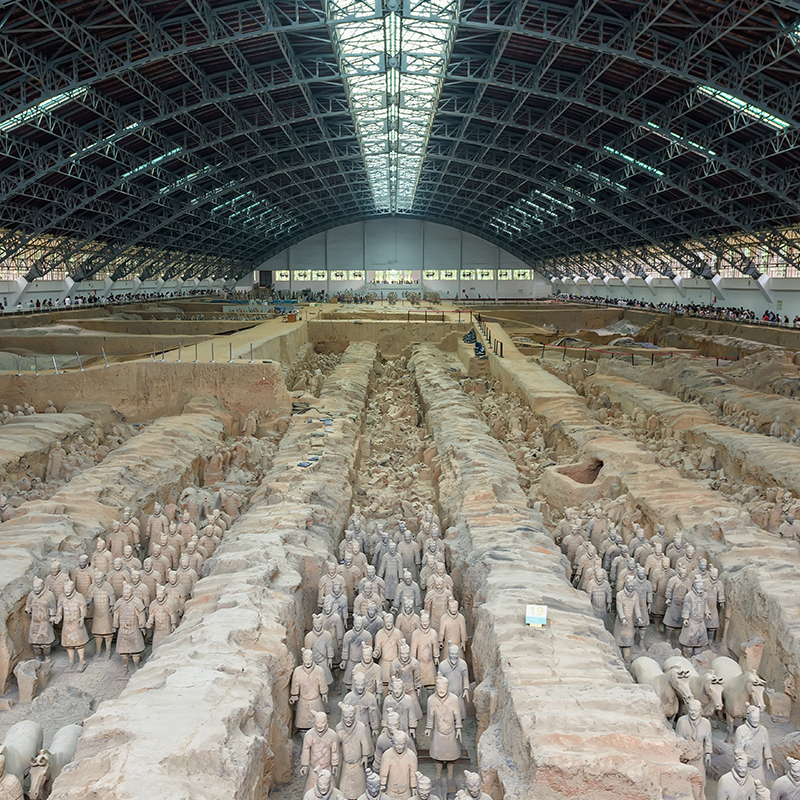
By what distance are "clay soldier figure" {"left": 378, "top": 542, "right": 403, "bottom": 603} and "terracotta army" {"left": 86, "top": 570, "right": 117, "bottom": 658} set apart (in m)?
2.42

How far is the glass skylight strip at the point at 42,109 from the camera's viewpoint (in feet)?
55.9

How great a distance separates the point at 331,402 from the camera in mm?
14469

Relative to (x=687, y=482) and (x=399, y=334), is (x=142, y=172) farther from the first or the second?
(x=687, y=482)

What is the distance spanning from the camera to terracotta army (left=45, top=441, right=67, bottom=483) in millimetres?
10797

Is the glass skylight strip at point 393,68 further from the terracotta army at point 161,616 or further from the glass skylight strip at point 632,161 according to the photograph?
the terracotta army at point 161,616

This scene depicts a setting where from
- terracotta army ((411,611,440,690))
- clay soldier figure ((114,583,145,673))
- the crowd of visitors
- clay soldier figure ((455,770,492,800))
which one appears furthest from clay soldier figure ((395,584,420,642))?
the crowd of visitors

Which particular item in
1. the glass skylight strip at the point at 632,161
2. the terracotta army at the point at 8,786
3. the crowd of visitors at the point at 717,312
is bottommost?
the terracotta army at the point at 8,786

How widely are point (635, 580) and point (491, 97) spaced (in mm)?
19167

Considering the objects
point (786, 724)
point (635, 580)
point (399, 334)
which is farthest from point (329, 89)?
point (786, 724)

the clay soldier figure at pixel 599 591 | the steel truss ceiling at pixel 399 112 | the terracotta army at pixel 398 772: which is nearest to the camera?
the terracotta army at pixel 398 772

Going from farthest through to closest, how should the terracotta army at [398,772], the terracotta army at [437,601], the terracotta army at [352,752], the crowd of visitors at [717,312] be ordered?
the crowd of visitors at [717,312]
the terracotta army at [437,601]
the terracotta army at [352,752]
the terracotta army at [398,772]

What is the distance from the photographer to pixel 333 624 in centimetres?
600

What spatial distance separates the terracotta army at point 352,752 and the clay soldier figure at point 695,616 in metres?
3.16

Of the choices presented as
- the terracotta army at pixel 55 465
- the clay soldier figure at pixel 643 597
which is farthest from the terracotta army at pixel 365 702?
the terracotta army at pixel 55 465
